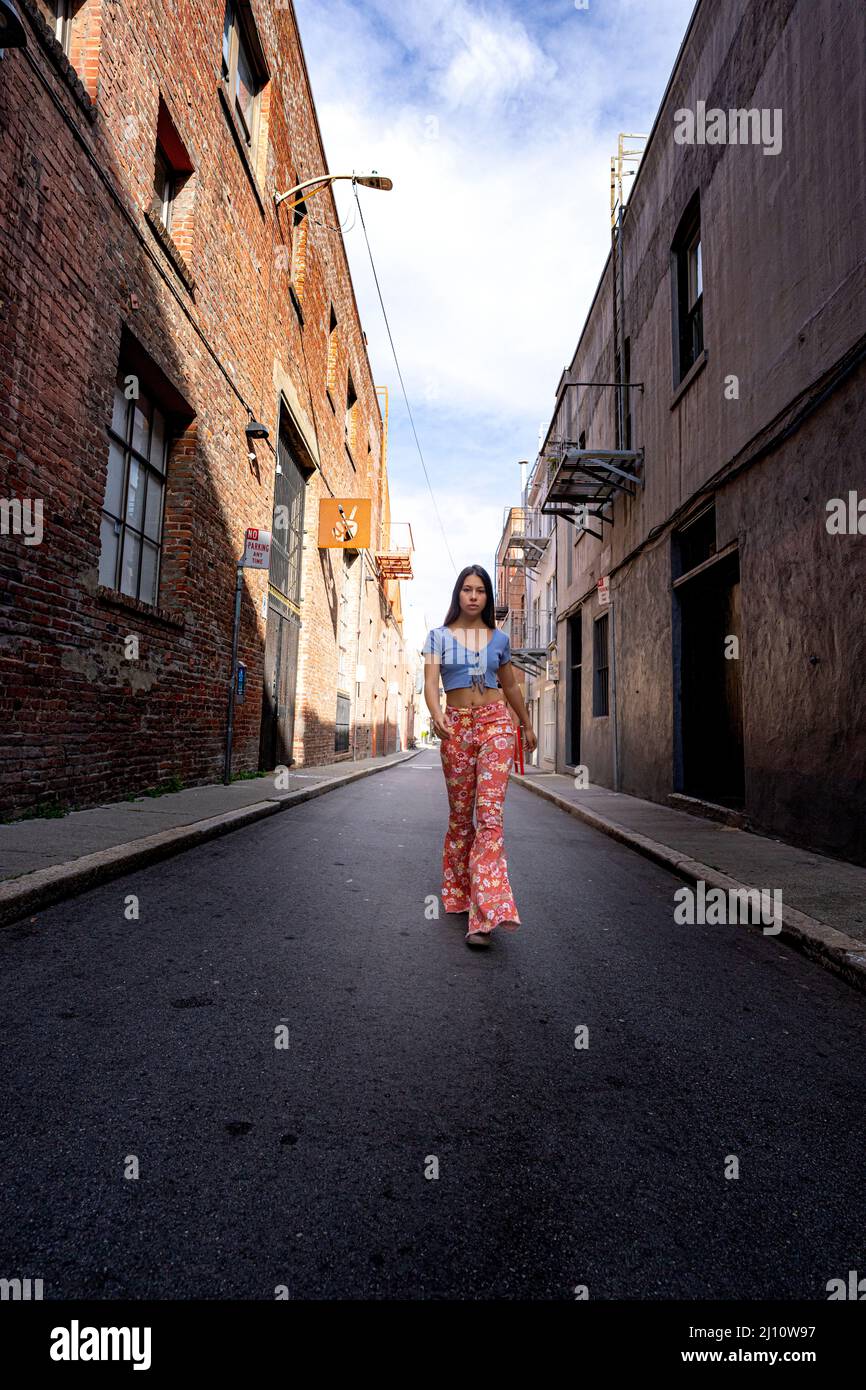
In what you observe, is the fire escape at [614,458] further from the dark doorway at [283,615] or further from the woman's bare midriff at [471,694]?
the woman's bare midriff at [471,694]

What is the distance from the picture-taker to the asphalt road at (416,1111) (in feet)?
4.50

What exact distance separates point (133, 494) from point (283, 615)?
5.84 m

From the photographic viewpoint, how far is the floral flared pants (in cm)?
344

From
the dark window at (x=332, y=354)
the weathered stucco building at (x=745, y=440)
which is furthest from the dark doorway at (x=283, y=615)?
the weathered stucco building at (x=745, y=440)

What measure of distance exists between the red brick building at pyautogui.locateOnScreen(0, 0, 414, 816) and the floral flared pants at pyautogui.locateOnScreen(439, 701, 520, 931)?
125 inches

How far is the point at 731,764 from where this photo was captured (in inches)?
358

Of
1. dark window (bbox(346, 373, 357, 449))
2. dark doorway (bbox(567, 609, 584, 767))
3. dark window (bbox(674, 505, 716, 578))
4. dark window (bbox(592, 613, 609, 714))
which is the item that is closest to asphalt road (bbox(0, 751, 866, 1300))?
dark window (bbox(674, 505, 716, 578))

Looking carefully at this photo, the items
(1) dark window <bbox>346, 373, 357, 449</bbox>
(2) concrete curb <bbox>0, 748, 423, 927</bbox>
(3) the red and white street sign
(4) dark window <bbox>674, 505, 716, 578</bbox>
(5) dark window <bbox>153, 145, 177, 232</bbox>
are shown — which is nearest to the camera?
(2) concrete curb <bbox>0, 748, 423, 927</bbox>

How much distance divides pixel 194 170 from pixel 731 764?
9.03m

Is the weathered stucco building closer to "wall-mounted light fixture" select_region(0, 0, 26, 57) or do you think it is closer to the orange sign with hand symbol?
the orange sign with hand symbol

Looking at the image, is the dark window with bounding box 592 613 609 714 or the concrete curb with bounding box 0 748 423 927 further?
the dark window with bounding box 592 613 609 714

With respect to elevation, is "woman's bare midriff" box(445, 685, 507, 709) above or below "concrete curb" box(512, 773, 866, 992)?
above

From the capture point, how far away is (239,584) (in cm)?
978

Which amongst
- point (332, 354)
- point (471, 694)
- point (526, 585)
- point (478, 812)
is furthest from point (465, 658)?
point (526, 585)
